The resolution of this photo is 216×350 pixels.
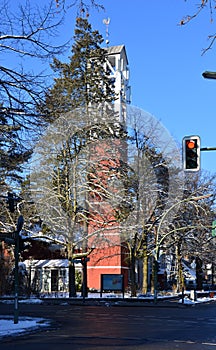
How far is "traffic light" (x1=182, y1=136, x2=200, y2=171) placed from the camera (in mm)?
13555

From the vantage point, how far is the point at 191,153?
44.9ft

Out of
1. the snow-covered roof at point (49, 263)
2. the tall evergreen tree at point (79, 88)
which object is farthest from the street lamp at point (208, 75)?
the snow-covered roof at point (49, 263)

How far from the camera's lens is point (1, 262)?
41156mm

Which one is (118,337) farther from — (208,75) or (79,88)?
(79,88)

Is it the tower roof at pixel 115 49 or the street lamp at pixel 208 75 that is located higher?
the tower roof at pixel 115 49

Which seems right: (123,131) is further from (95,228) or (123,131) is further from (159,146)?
(95,228)

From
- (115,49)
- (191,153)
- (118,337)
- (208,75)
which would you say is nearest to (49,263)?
(115,49)

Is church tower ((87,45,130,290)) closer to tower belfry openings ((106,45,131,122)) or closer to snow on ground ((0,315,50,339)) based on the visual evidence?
tower belfry openings ((106,45,131,122))

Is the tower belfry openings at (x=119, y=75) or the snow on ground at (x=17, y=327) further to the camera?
the tower belfry openings at (x=119, y=75)

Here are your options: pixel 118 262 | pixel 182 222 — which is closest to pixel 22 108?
pixel 182 222

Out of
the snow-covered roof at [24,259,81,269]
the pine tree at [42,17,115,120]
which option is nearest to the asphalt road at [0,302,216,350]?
the pine tree at [42,17,115,120]

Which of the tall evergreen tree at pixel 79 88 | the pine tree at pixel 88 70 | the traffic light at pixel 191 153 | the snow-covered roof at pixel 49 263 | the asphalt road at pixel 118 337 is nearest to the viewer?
the asphalt road at pixel 118 337

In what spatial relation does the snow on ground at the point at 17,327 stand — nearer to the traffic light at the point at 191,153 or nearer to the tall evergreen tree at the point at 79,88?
the traffic light at the point at 191,153

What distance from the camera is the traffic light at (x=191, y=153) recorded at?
13.6m
